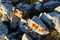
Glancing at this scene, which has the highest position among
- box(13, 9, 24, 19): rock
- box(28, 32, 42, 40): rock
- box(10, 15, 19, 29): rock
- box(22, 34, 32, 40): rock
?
box(13, 9, 24, 19): rock

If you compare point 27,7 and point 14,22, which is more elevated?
point 27,7

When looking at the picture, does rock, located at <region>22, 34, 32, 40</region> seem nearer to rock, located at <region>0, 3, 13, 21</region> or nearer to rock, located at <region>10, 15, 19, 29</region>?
rock, located at <region>10, 15, 19, 29</region>

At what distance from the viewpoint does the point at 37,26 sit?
498 inches

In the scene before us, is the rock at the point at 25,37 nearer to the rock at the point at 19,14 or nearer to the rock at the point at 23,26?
the rock at the point at 23,26

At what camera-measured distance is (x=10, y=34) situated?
41.7 feet

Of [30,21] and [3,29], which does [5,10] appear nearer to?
[3,29]

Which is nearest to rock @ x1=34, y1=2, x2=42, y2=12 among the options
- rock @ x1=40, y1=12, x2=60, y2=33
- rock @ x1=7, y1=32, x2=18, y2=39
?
rock @ x1=40, y1=12, x2=60, y2=33

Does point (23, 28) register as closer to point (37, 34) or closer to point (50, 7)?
point (37, 34)

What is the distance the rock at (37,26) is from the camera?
12.5 metres

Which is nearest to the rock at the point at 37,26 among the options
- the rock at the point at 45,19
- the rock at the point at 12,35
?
the rock at the point at 45,19

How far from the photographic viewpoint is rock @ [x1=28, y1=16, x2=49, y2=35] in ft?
40.9

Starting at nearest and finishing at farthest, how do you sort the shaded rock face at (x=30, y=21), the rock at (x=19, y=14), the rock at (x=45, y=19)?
the shaded rock face at (x=30, y=21) → the rock at (x=45, y=19) → the rock at (x=19, y=14)

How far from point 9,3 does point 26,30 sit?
3.40 metres

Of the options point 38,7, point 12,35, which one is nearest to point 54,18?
point 38,7
